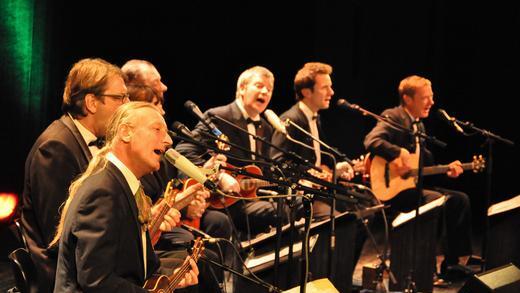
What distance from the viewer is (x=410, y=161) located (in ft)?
21.6

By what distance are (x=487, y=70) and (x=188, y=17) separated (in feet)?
12.3

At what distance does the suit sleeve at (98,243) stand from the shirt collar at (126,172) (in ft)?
0.63

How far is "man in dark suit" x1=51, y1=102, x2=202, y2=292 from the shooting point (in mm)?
2662

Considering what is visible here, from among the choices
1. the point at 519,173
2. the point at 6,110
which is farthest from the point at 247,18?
the point at 519,173

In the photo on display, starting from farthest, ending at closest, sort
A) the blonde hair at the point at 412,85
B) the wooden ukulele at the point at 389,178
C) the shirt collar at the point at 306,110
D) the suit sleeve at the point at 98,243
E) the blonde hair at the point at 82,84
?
the blonde hair at the point at 412,85
the wooden ukulele at the point at 389,178
the shirt collar at the point at 306,110
the blonde hair at the point at 82,84
the suit sleeve at the point at 98,243

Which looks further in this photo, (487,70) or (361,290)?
(487,70)

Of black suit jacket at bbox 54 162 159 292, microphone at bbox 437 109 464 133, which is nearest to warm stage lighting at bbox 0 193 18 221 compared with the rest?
black suit jacket at bbox 54 162 159 292

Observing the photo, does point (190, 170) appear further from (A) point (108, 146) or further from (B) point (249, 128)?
(B) point (249, 128)

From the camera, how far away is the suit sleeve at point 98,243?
8.68 feet

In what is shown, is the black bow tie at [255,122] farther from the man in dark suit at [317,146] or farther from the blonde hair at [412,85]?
the blonde hair at [412,85]

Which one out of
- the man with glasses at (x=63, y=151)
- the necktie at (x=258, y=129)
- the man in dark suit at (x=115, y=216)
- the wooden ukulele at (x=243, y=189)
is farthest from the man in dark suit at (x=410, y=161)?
the man in dark suit at (x=115, y=216)

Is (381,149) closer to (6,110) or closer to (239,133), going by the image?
(239,133)

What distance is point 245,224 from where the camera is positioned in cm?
554

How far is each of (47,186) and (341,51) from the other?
5517 millimetres
